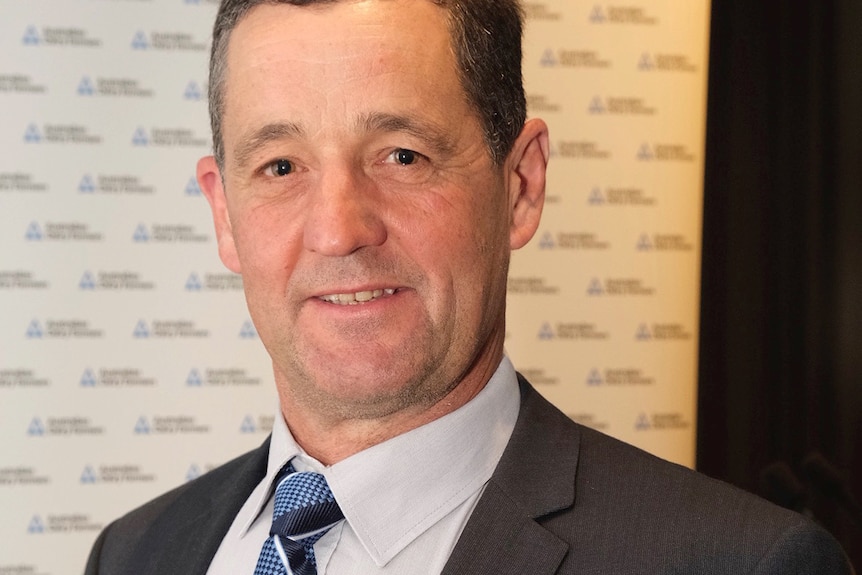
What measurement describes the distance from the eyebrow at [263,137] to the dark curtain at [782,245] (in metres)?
2.94

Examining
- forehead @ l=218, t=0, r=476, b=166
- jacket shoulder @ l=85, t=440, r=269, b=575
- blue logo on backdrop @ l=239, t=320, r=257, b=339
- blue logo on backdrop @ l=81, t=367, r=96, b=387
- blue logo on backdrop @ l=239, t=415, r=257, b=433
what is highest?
forehead @ l=218, t=0, r=476, b=166

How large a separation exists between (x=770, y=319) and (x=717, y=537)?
113 inches

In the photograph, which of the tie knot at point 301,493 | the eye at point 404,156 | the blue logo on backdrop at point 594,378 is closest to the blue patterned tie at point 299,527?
the tie knot at point 301,493

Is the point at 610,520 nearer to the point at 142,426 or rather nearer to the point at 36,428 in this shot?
the point at 142,426

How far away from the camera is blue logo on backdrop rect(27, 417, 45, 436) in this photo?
4.33m

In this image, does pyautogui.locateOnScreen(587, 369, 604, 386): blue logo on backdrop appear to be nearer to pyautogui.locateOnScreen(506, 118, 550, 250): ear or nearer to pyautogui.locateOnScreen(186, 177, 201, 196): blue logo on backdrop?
pyautogui.locateOnScreen(186, 177, 201, 196): blue logo on backdrop

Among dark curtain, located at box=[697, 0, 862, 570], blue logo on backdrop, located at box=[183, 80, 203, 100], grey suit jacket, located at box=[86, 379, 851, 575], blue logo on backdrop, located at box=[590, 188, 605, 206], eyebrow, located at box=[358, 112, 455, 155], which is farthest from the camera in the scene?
blue logo on backdrop, located at box=[590, 188, 605, 206]

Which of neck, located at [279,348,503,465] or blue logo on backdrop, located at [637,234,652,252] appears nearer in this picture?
neck, located at [279,348,503,465]

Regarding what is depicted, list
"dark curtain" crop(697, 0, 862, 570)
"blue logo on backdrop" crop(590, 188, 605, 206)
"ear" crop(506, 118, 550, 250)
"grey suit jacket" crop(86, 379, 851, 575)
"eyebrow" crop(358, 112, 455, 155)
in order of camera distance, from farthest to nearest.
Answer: "blue logo on backdrop" crop(590, 188, 605, 206), "dark curtain" crop(697, 0, 862, 570), "ear" crop(506, 118, 550, 250), "eyebrow" crop(358, 112, 455, 155), "grey suit jacket" crop(86, 379, 851, 575)

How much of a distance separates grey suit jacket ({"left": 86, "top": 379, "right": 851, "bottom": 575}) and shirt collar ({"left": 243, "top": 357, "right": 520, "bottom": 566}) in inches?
2.1

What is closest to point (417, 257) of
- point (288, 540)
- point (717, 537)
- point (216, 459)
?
point (288, 540)

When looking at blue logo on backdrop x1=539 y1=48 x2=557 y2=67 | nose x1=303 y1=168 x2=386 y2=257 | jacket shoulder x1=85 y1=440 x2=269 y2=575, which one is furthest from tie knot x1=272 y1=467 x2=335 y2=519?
blue logo on backdrop x1=539 y1=48 x2=557 y2=67

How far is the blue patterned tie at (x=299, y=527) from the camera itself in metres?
1.77

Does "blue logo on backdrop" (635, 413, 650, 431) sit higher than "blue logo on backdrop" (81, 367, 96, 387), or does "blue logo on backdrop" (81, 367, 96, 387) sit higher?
"blue logo on backdrop" (81, 367, 96, 387)
